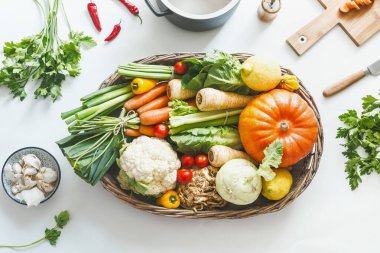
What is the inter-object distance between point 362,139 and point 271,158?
0.36 m

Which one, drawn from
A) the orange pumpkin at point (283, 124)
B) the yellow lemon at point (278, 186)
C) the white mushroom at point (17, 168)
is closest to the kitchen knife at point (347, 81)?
the orange pumpkin at point (283, 124)

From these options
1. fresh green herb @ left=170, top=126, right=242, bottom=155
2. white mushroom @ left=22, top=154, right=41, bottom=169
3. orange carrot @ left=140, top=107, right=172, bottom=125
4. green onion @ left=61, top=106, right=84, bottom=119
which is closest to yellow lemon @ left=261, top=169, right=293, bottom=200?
fresh green herb @ left=170, top=126, right=242, bottom=155

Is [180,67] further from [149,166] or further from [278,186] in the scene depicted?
[278,186]

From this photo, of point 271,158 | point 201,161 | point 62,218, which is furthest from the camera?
point 62,218

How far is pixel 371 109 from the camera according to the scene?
1605 mm

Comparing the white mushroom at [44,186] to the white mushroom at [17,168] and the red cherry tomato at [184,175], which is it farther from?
the red cherry tomato at [184,175]

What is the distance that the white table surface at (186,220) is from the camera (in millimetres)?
1688

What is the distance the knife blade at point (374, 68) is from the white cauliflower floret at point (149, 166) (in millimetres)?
735

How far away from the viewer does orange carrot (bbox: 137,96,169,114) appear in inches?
62.6

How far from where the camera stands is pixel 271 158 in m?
1.44

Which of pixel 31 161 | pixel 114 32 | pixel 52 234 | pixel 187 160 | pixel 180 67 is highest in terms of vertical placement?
pixel 114 32

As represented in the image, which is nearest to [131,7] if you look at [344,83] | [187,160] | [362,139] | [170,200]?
[187,160]

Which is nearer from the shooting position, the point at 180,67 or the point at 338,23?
the point at 180,67

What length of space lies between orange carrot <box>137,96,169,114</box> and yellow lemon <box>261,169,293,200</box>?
16.1 inches
